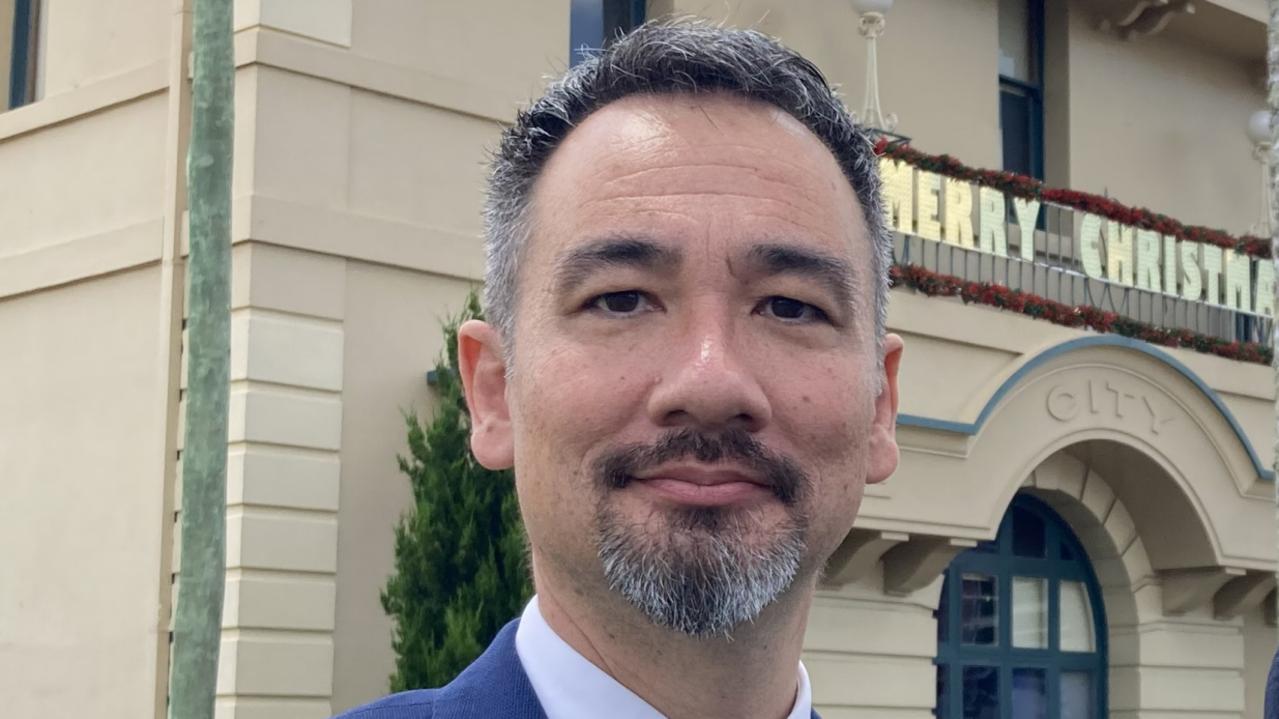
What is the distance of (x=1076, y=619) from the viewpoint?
14.6 metres

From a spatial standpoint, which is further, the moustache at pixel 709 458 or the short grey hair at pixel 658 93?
the short grey hair at pixel 658 93

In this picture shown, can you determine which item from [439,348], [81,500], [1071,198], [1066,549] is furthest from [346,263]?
[1066,549]

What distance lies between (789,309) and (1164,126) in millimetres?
14864

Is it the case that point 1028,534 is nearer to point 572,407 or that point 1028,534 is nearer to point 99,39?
point 99,39

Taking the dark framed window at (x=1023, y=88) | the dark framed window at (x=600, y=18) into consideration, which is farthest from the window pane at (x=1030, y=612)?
the dark framed window at (x=600, y=18)

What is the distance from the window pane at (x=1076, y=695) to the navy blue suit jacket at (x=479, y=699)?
12.9m

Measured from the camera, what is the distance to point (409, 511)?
10.6 metres

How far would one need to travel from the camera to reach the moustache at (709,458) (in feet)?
5.99

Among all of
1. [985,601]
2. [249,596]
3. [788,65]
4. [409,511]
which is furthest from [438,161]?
[788,65]

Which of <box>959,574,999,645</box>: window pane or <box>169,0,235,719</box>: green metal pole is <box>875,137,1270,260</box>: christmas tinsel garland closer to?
<box>959,574,999,645</box>: window pane

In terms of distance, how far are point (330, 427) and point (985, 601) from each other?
18.3 feet

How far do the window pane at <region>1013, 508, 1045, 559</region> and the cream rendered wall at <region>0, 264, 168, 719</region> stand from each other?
21.8 feet

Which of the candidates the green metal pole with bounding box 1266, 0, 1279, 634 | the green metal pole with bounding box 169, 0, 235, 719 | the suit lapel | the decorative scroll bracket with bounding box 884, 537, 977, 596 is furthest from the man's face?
the decorative scroll bracket with bounding box 884, 537, 977, 596

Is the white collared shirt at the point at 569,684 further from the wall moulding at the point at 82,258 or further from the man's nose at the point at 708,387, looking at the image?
the wall moulding at the point at 82,258
